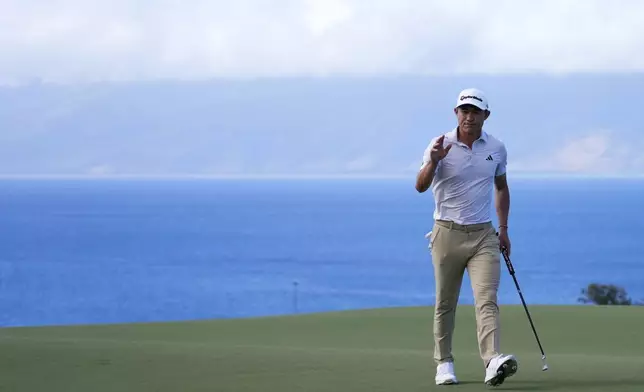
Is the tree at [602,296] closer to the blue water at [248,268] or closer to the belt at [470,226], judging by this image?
the blue water at [248,268]

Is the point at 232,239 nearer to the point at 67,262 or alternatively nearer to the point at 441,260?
the point at 67,262

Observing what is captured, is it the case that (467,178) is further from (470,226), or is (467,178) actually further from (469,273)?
(469,273)

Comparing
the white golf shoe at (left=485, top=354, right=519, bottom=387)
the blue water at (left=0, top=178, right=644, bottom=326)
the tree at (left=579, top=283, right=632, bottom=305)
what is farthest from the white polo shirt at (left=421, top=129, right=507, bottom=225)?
the blue water at (left=0, top=178, right=644, bottom=326)

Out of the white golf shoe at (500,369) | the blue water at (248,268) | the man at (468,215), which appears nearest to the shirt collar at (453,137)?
the man at (468,215)

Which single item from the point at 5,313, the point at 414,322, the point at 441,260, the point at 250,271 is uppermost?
the point at 250,271

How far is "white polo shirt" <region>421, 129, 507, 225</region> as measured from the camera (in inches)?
330

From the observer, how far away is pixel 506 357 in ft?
26.4

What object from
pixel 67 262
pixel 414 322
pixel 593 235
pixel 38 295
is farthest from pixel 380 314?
pixel 593 235

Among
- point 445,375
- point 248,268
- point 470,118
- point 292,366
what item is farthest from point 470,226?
point 248,268

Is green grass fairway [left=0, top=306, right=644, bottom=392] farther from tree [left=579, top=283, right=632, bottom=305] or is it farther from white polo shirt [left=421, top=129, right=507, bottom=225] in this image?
tree [left=579, top=283, right=632, bottom=305]

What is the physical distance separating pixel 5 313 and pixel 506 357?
8156 cm

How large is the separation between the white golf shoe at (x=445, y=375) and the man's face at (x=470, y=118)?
4.78 feet

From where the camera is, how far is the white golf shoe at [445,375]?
27.8ft

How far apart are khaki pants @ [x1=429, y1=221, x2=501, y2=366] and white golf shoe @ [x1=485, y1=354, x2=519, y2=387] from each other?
12 centimetres
